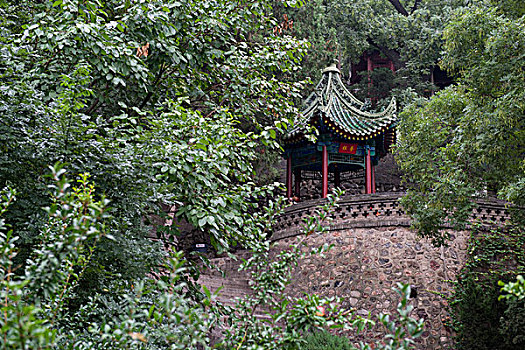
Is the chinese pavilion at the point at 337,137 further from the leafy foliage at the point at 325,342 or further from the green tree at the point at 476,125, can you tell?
the leafy foliage at the point at 325,342

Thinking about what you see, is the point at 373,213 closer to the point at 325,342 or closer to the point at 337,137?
the point at 337,137

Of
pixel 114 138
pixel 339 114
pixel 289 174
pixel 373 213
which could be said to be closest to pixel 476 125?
pixel 373 213

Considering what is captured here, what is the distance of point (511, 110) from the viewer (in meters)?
Answer: 6.09

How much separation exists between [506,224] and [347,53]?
12501 millimetres

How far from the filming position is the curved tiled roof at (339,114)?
38.2 feet

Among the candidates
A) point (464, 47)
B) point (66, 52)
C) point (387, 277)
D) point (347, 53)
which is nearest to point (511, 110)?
point (464, 47)

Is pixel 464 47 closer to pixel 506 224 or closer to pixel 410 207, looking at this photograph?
pixel 410 207

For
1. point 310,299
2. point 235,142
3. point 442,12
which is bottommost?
point 310,299

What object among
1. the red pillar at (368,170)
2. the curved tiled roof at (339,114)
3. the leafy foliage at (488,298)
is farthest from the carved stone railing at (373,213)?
the curved tiled roof at (339,114)

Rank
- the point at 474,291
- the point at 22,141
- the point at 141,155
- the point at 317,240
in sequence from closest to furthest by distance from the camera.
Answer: the point at 22,141, the point at 141,155, the point at 474,291, the point at 317,240

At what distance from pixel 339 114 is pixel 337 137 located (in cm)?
109

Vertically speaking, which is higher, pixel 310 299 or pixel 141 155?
pixel 141 155

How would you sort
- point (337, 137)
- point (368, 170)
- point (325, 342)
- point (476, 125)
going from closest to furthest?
point (325, 342) < point (476, 125) < point (337, 137) < point (368, 170)

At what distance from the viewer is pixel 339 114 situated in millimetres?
12711
